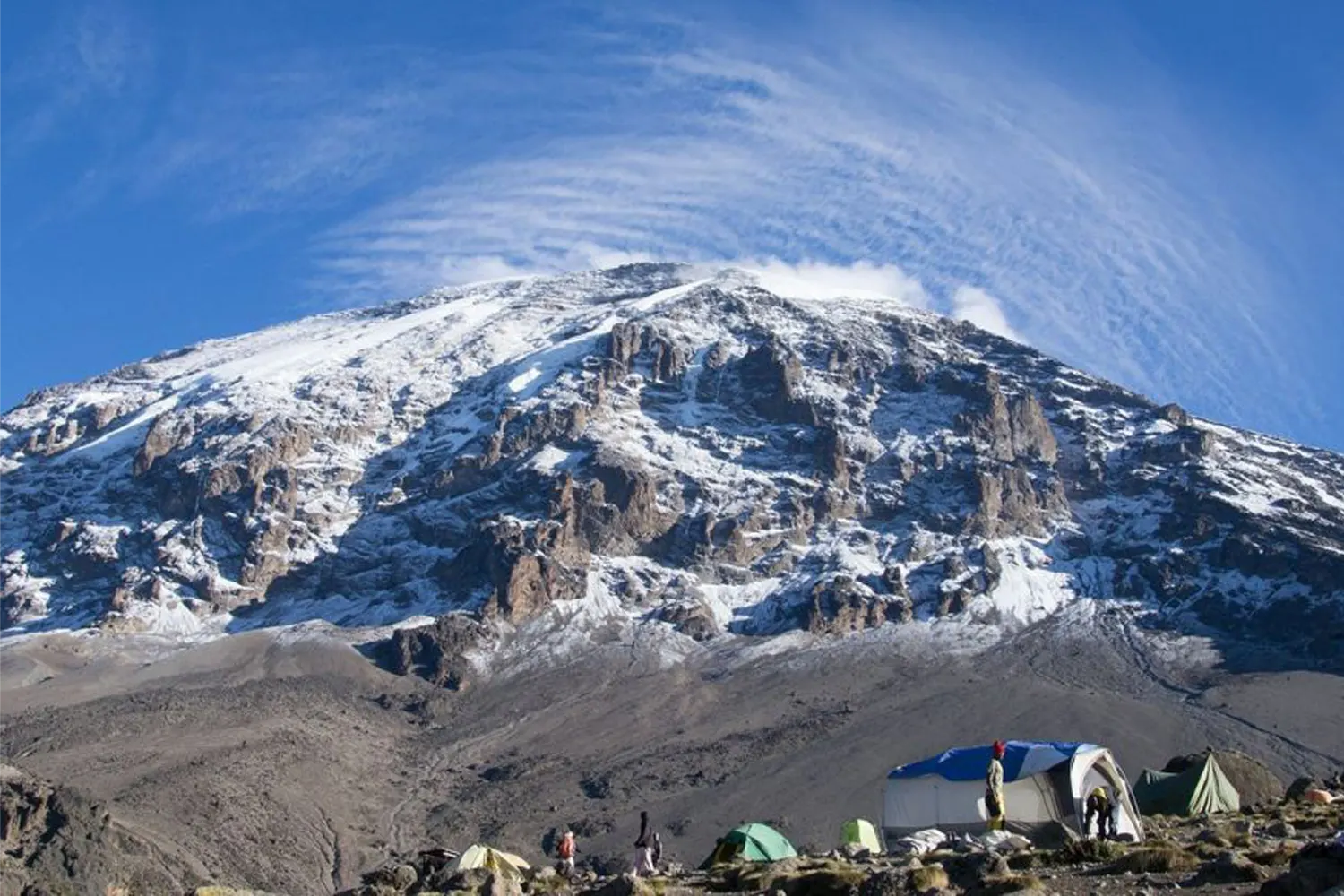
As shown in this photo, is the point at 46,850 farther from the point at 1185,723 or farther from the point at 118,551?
the point at 118,551

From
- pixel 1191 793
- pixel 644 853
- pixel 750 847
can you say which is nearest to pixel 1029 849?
pixel 644 853

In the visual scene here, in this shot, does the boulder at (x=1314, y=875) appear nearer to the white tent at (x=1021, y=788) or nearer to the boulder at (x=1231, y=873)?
the boulder at (x=1231, y=873)

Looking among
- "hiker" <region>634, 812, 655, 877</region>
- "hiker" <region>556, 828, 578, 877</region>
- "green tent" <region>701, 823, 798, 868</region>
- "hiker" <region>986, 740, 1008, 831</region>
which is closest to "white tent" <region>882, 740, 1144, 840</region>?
"hiker" <region>986, 740, 1008, 831</region>

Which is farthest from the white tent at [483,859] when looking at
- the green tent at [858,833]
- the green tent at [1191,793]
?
the green tent at [1191,793]

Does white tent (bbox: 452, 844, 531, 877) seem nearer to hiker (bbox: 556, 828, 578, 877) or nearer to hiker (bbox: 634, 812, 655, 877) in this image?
hiker (bbox: 556, 828, 578, 877)

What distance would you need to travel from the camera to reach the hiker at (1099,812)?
29.6 metres

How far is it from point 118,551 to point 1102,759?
184 metres

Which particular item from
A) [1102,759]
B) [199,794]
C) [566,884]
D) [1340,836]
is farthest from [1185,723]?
[1340,836]

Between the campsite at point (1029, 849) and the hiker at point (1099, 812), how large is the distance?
0.23 metres

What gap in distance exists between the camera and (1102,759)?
34375 millimetres

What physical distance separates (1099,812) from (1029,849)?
4.88 meters

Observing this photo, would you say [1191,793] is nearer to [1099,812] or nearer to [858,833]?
[858,833]

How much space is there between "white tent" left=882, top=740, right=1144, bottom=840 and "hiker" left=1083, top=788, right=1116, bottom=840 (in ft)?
2.20

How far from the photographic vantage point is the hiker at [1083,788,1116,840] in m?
29.6
